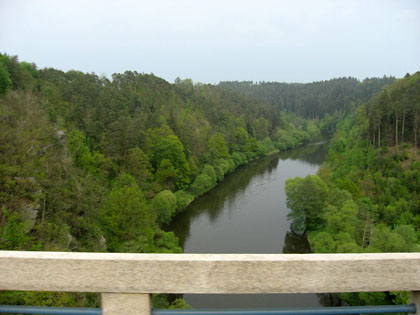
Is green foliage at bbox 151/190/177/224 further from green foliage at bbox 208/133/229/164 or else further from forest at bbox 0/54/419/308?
green foliage at bbox 208/133/229/164

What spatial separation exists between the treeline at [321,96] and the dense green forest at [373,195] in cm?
6503

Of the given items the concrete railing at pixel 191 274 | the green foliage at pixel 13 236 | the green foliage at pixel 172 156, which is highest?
the concrete railing at pixel 191 274

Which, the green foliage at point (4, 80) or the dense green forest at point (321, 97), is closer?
the green foliage at point (4, 80)

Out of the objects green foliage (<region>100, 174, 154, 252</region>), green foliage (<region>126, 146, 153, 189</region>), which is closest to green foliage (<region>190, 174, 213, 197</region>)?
green foliage (<region>126, 146, 153, 189</region>)

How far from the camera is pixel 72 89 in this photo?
1544 inches

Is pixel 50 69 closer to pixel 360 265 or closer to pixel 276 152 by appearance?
pixel 276 152

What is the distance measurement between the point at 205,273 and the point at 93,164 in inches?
1117

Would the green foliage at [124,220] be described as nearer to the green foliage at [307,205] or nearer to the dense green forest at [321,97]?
the green foliage at [307,205]

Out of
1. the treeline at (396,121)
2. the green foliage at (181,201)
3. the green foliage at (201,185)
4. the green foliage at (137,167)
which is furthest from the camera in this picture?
the treeline at (396,121)

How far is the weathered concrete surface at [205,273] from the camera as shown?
75.7 inches

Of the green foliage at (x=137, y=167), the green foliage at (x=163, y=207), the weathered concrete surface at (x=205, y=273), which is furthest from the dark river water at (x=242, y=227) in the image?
the weathered concrete surface at (x=205, y=273)

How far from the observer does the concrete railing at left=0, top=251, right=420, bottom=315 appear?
1.92 metres

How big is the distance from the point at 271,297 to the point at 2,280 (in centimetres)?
1832

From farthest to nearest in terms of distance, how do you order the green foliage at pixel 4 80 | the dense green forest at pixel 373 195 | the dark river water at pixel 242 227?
the green foliage at pixel 4 80 < the dense green forest at pixel 373 195 < the dark river water at pixel 242 227
